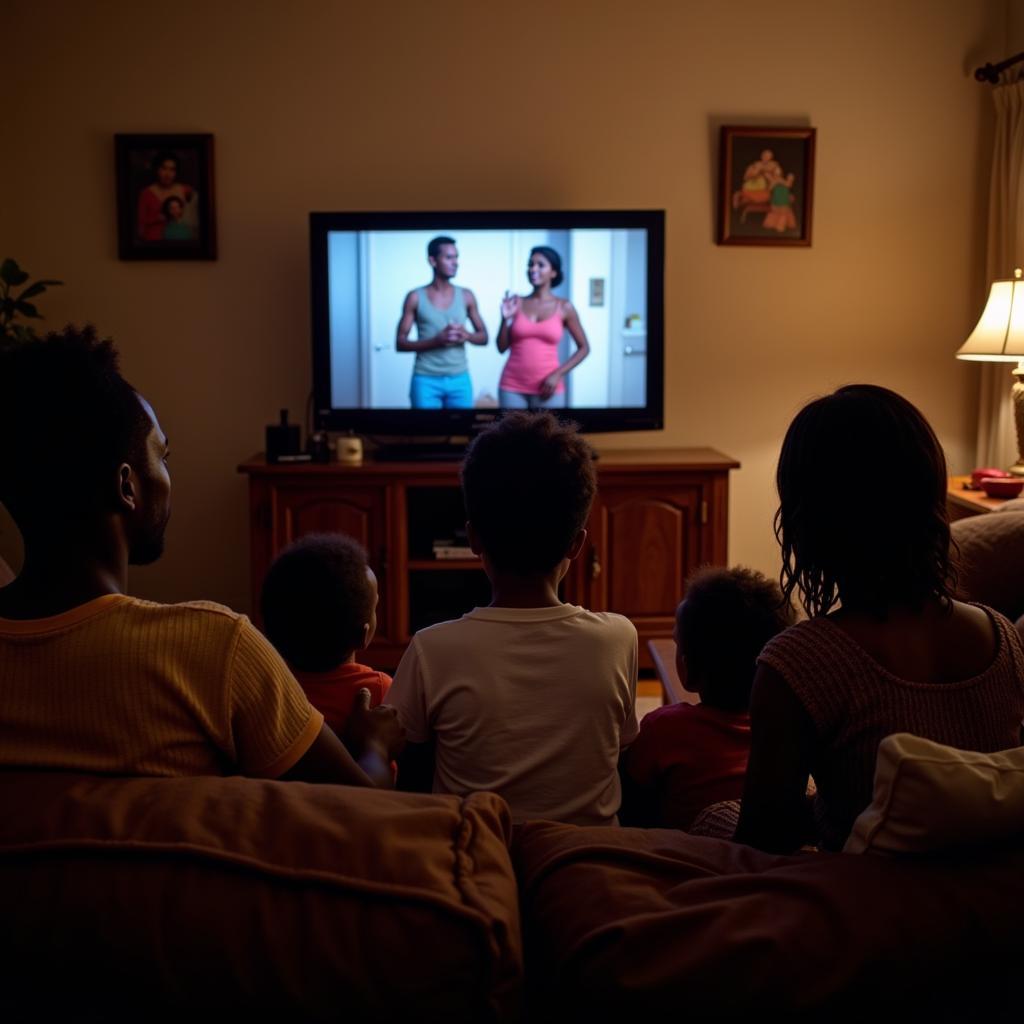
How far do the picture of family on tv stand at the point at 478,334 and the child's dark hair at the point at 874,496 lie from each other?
2.93 meters

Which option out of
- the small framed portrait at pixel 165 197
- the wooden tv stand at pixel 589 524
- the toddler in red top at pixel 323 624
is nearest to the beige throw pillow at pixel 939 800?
the toddler in red top at pixel 323 624

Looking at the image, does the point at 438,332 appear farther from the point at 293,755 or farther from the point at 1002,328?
the point at 293,755

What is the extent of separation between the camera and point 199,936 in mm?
744

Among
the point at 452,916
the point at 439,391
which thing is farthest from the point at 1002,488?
the point at 452,916

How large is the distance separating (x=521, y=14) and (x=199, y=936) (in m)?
4.03

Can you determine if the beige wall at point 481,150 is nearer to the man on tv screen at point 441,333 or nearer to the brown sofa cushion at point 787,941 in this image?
the man on tv screen at point 441,333

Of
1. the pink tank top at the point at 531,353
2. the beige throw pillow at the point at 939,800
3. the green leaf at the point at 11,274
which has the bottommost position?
the beige throw pillow at the point at 939,800

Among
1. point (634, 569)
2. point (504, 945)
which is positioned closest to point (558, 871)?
point (504, 945)

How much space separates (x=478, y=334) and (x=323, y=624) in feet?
8.18

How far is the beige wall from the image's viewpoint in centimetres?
424

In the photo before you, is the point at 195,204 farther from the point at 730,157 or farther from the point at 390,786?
the point at 390,786

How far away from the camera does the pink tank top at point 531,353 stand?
164 inches

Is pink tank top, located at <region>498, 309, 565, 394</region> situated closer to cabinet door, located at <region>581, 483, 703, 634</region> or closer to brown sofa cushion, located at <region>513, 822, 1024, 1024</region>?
cabinet door, located at <region>581, 483, 703, 634</region>

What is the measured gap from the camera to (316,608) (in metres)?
1.81
